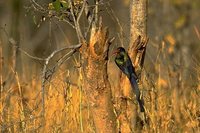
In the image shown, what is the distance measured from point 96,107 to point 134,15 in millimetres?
773

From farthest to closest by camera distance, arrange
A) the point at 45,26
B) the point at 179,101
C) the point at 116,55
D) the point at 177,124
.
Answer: the point at 45,26 → the point at 179,101 → the point at 177,124 → the point at 116,55

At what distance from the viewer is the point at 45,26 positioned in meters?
20.4

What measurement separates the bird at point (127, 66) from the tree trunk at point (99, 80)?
10 cm

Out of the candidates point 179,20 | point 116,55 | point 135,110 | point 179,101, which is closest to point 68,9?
point 116,55

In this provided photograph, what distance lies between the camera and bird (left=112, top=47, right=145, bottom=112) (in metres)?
5.26

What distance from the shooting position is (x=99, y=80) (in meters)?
5.23

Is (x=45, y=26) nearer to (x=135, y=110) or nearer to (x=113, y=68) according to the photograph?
(x=113, y=68)

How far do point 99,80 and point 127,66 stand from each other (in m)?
0.23

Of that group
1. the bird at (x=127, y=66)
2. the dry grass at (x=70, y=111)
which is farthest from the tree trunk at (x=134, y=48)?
the dry grass at (x=70, y=111)

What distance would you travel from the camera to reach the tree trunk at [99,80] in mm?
5188

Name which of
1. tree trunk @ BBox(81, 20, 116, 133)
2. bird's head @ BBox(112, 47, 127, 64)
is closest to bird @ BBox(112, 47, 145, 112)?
bird's head @ BBox(112, 47, 127, 64)

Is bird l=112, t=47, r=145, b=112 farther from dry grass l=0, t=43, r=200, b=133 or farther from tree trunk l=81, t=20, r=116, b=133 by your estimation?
dry grass l=0, t=43, r=200, b=133

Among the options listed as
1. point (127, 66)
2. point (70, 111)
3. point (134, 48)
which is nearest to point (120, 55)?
point (127, 66)

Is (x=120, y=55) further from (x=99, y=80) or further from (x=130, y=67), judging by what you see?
(x=99, y=80)
